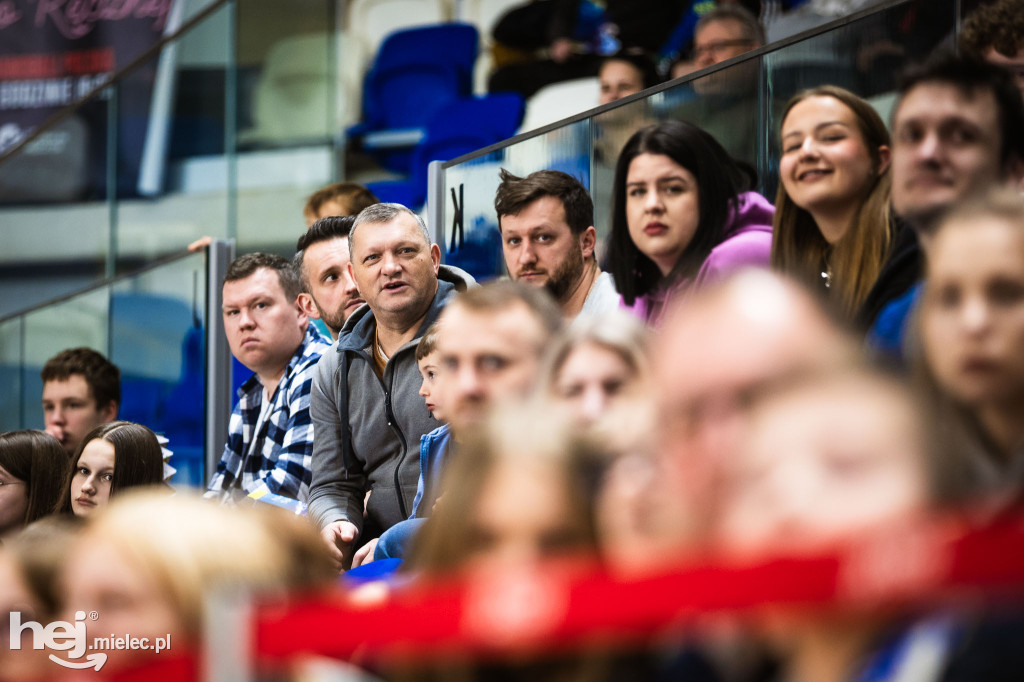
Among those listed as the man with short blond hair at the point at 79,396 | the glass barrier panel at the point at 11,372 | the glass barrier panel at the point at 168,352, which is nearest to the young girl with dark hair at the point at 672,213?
the glass barrier panel at the point at 168,352

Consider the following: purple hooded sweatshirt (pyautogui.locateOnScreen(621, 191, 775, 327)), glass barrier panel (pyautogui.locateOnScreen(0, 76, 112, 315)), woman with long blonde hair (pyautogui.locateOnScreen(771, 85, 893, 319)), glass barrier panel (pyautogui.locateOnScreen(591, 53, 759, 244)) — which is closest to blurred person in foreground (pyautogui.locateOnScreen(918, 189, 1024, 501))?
woman with long blonde hair (pyautogui.locateOnScreen(771, 85, 893, 319))

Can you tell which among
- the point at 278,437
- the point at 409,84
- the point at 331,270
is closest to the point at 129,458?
the point at 278,437

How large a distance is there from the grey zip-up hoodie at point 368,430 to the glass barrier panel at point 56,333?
1.77 meters

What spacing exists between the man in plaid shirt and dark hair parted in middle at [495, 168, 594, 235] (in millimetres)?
909

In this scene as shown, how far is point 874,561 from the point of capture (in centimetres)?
86

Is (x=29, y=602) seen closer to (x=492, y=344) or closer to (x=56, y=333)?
Answer: (x=492, y=344)

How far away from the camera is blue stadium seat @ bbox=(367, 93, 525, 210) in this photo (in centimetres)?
496

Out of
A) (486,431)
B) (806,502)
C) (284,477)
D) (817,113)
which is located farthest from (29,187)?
(806,502)

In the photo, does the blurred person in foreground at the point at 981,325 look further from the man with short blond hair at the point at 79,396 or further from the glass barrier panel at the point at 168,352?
the man with short blond hair at the point at 79,396

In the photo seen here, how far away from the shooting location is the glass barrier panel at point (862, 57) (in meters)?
2.21

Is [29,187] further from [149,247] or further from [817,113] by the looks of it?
[817,113]

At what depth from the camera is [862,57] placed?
7.70ft

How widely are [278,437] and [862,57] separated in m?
1.89

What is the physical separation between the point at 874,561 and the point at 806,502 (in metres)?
0.09
